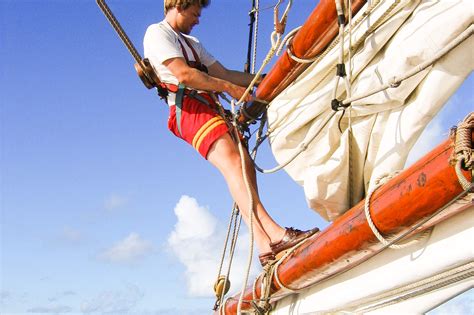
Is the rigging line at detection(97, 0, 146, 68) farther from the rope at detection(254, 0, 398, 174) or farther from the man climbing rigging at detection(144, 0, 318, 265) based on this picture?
the rope at detection(254, 0, 398, 174)

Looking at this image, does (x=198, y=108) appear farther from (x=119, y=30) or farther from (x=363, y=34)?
(x=363, y=34)

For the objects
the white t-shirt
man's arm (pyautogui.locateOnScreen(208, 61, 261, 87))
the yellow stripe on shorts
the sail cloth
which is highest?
man's arm (pyautogui.locateOnScreen(208, 61, 261, 87))

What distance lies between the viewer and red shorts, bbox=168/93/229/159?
3400 millimetres

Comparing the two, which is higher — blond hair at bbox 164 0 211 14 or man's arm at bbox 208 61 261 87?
blond hair at bbox 164 0 211 14

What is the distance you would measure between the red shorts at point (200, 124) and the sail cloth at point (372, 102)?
388mm

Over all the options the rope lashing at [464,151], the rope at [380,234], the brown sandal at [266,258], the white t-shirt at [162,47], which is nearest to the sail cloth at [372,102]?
the rope at [380,234]

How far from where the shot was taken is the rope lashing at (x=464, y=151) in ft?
5.38

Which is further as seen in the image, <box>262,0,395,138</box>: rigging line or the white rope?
the white rope

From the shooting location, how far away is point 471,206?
5.98 feet

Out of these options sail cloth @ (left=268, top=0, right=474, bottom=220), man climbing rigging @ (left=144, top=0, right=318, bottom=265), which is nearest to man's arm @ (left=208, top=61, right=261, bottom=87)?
man climbing rigging @ (left=144, top=0, right=318, bottom=265)

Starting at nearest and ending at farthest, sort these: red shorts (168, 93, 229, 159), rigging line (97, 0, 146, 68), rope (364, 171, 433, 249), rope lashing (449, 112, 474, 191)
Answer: rope lashing (449, 112, 474, 191), rope (364, 171, 433, 249), red shorts (168, 93, 229, 159), rigging line (97, 0, 146, 68)

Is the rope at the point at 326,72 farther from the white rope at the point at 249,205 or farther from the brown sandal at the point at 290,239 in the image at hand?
the brown sandal at the point at 290,239

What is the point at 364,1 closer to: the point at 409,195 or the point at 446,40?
the point at 446,40

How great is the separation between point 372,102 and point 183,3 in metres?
1.67
